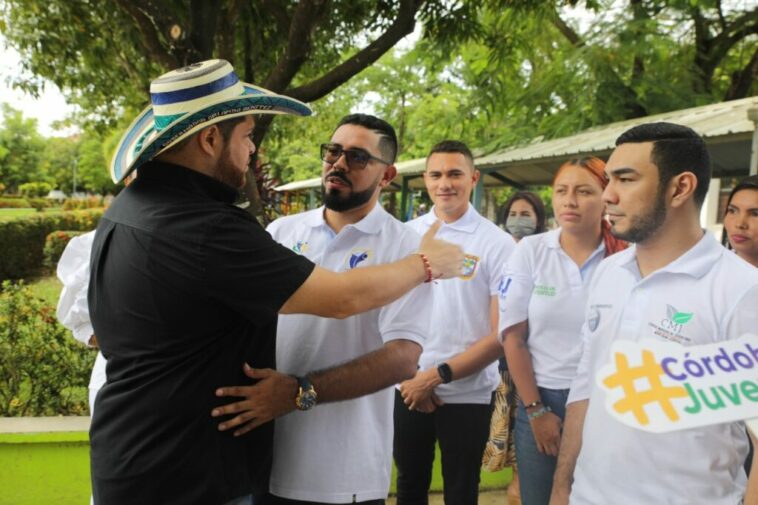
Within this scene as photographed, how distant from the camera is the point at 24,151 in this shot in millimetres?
68562

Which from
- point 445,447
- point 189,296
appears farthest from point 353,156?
point 445,447

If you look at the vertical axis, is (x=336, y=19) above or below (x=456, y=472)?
above

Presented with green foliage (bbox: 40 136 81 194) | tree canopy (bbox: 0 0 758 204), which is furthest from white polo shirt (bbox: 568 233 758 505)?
green foliage (bbox: 40 136 81 194)

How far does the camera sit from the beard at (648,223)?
155 cm

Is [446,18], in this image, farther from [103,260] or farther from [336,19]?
[103,260]

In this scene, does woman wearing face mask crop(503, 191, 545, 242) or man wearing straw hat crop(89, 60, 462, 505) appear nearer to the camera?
man wearing straw hat crop(89, 60, 462, 505)

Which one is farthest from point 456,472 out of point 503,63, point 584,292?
point 503,63

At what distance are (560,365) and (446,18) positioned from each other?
481cm

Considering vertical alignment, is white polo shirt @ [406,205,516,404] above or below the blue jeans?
above

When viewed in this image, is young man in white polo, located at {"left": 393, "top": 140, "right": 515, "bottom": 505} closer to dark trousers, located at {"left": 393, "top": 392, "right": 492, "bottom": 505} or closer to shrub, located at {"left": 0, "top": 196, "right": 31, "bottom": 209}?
dark trousers, located at {"left": 393, "top": 392, "right": 492, "bottom": 505}

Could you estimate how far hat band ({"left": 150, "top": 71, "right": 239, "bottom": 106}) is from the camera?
1.63 metres

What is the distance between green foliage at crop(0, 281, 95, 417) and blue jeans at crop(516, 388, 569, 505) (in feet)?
9.14

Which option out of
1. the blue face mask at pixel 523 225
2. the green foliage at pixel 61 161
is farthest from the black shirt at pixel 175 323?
the green foliage at pixel 61 161

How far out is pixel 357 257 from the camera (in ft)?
7.02
